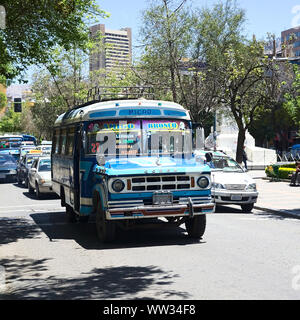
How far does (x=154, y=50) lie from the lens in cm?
2848

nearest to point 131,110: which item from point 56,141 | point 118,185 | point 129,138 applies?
point 129,138

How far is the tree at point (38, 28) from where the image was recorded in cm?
1411

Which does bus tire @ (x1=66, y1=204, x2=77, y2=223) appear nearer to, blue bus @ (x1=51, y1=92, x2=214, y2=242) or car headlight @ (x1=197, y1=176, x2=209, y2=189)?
blue bus @ (x1=51, y1=92, x2=214, y2=242)

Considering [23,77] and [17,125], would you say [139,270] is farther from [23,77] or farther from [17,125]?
[17,125]

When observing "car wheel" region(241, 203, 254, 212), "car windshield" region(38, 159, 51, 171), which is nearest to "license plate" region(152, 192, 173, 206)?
"car wheel" region(241, 203, 254, 212)

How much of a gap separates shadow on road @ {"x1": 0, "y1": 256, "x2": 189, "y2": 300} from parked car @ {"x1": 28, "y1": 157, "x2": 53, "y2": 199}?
12.9 m

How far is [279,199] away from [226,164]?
124 inches

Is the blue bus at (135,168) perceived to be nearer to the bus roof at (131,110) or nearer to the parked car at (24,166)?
the bus roof at (131,110)

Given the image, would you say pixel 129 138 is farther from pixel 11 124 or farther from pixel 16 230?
pixel 11 124

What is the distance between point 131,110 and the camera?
1216 cm

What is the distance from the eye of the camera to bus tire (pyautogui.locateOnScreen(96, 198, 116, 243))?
444 inches
